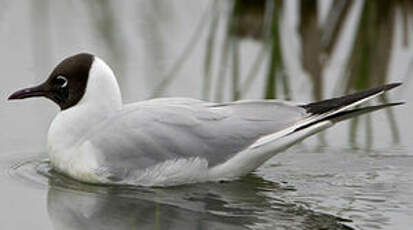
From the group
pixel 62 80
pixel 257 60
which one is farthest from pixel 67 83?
pixel 257 60

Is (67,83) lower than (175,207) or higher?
higher

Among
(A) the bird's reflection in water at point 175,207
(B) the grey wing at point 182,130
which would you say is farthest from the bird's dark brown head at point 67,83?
(A) the bird's reflection in water at point 175,207

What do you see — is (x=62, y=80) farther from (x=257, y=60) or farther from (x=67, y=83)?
(x=257, y=60)

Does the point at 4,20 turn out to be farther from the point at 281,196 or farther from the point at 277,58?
the point at 281,196

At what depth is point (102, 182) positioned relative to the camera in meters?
7.88

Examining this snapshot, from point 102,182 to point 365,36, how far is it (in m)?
2.81

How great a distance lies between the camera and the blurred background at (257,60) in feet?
27.0

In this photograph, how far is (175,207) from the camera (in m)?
7.50

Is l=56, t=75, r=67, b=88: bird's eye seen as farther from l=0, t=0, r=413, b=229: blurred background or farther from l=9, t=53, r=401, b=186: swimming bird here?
l=0, t=0, r=413, b=229: blurred background

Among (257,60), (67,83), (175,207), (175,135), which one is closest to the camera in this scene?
(175,207)

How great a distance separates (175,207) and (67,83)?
1234mm

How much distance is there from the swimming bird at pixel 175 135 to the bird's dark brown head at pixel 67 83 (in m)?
0.10

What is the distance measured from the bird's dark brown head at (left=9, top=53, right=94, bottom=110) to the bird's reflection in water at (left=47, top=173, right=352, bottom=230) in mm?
517

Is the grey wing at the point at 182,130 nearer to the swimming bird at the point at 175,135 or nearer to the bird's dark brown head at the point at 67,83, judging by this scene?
the swimming bird at the point at 175,135
